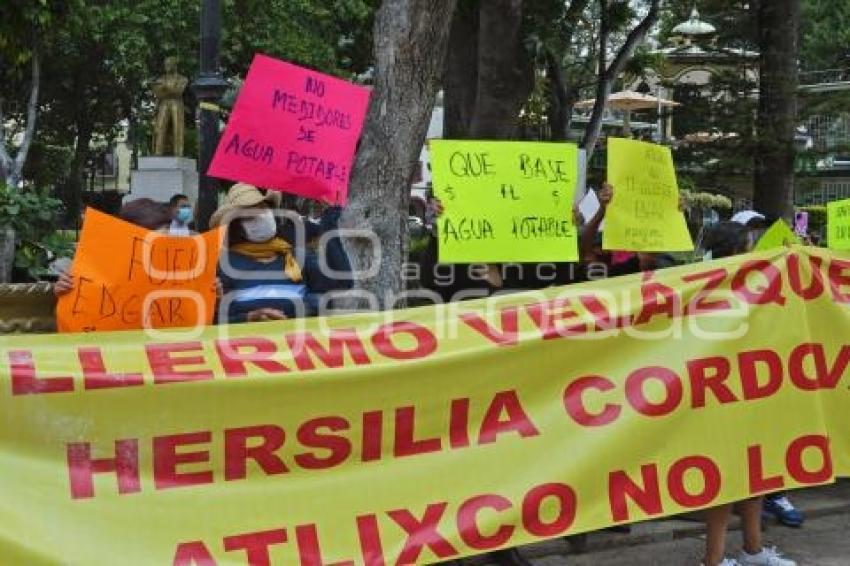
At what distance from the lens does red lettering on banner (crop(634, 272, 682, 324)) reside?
14.4 ft

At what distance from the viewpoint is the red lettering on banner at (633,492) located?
165 inches

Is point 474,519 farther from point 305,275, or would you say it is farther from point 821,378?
point 821,378

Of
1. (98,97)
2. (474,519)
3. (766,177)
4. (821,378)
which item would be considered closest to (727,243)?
(821,378)

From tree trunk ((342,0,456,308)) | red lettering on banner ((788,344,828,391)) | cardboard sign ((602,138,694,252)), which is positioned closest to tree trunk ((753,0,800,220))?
cardboard sign ((602,138,694,252))

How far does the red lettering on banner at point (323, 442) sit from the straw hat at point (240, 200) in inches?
43.4

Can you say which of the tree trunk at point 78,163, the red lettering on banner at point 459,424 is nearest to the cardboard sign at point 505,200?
the red lettering on banner at point 459,424

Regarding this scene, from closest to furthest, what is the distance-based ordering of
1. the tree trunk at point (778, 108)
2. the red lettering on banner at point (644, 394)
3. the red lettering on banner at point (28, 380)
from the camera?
the red lettering on banner at point (28, 380) → the red lettering on banner at point (644, 394) → the tree trunk at point (778, 108)

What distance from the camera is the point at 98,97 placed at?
31.0 meters

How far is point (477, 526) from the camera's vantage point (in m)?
3.93

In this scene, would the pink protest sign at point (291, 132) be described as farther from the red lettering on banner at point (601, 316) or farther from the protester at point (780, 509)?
the protester at point (780, 509)

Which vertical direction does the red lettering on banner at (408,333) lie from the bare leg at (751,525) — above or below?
above

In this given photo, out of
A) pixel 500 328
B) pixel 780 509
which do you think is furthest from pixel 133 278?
pixel 780 509

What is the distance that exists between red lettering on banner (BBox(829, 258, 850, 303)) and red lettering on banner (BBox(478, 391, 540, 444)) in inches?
64.4

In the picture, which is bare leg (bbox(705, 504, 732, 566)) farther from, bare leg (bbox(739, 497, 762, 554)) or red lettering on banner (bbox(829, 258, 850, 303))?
red lettering on banner (bbox(829, 258, 850, 303))
